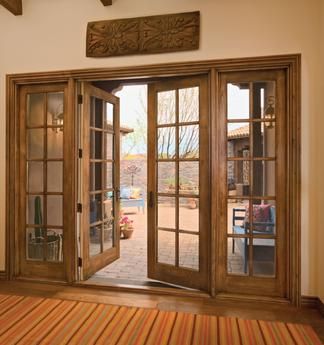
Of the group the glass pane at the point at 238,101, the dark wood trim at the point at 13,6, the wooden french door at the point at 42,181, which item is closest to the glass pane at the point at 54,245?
the wooden french door at the point at 42,181

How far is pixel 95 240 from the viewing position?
10.5 feet

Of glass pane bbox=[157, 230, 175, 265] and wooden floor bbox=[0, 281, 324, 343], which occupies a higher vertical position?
glass pane bbox=[157, 230, 175, 265]

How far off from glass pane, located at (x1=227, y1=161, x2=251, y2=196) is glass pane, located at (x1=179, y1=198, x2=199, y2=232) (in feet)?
1.24

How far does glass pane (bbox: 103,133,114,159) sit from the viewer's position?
342cm

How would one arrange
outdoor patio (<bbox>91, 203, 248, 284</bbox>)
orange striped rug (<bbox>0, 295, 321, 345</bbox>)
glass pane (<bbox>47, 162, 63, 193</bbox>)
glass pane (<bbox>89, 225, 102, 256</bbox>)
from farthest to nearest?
glass pane (<bbox>89, 225, 102, 256</bbox>), glass pane (<bbox>47, 162, 63, 193</bbox>), outdoor patio (<bbox>91, 203, 248, 284</bbox>), orange striped rug (<bbox>0, 295, 321, 345</bbox>)

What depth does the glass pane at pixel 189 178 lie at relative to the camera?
9.08 feet

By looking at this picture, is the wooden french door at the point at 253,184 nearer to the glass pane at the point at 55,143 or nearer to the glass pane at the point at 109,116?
the glass pane at the point at 109,116

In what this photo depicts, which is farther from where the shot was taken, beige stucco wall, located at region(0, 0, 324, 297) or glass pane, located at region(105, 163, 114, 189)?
glass pane, located at region(105, 163, 114, 189)

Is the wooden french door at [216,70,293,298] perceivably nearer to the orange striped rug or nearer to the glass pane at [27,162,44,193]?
the orange striped rug

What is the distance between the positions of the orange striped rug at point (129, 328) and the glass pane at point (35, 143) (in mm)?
1536

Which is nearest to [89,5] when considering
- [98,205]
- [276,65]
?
[276,65]

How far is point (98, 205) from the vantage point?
3.28 meters

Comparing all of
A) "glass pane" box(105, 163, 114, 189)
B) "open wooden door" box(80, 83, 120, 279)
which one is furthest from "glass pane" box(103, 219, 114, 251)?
"glass pane" box(105, 163, 114, 189)

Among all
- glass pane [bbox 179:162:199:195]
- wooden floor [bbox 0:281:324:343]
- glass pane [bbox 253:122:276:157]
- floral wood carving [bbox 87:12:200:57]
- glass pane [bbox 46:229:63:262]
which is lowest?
wooden floor [bbox 0:281:324:343]
